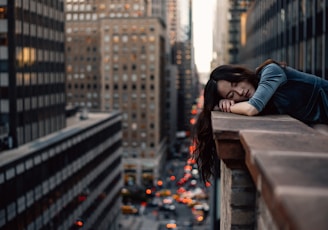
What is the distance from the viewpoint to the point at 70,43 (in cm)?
11662

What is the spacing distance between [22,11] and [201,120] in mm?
38313

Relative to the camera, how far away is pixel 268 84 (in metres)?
6.04

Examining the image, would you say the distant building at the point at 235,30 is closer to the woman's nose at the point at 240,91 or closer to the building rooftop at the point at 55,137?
the building rooftop at the point at 55,137

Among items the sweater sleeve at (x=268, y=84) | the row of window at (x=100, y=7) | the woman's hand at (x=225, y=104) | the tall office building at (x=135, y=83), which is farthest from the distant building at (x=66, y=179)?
the row of window at (x=100, y=7)

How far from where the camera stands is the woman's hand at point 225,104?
6.45 metres

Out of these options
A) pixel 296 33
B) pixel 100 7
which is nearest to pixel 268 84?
pixel 296 33

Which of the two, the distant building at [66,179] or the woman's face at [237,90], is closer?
the woman's face at [237,90]

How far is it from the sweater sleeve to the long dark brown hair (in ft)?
1.30

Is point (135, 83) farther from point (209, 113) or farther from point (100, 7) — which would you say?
point (209, 113)

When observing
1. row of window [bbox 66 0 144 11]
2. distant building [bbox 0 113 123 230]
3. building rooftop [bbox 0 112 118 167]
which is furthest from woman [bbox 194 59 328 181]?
row of window [bbox 66 0 144 11]

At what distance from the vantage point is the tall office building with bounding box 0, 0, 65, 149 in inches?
1592

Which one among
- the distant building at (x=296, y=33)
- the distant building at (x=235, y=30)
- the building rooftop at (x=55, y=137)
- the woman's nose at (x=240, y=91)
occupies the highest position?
the distant building at (x=235, y=30)

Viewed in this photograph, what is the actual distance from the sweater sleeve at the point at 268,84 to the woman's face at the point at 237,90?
0.54m

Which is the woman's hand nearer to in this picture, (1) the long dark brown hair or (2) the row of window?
(1) the long dark brown hair
